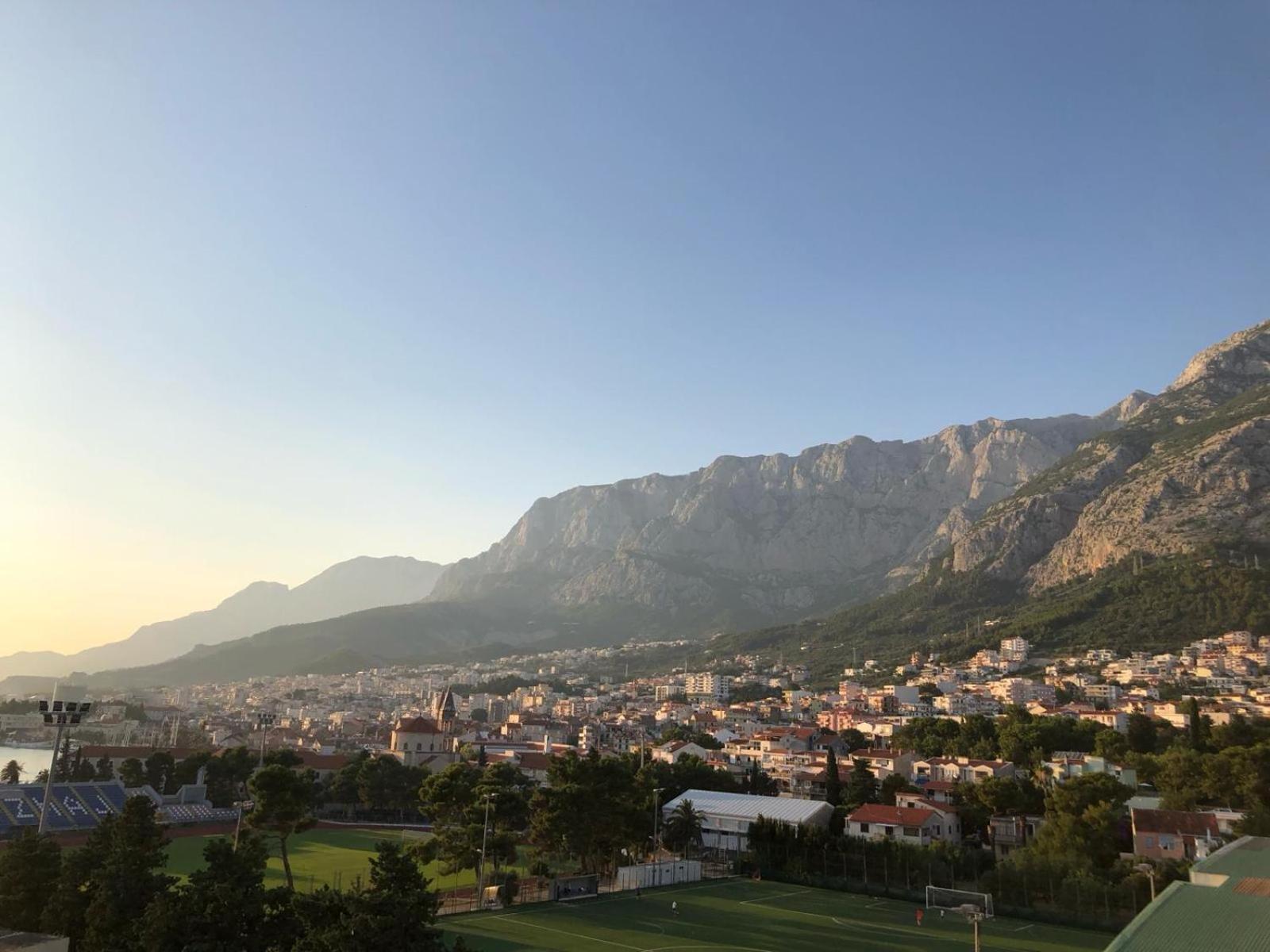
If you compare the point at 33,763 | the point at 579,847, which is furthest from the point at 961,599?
the point at 33,763

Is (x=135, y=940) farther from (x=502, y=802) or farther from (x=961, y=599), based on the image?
(x=961, y=599)

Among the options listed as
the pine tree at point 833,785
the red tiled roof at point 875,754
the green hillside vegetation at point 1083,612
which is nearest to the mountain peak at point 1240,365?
the green hillside vegetation at point 1083,612

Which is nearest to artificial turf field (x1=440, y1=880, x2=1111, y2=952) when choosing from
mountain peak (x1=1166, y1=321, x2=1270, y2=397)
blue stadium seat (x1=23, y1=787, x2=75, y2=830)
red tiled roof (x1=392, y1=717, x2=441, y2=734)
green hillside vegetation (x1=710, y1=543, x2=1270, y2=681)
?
blue stadium seat (x1=23, y1=787, x2=75, y2=830)

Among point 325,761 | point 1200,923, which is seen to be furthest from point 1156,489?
point 1200,923

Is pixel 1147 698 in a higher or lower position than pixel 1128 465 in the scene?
lower

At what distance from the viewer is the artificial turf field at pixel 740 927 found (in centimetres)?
3164

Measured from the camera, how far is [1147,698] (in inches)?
3868

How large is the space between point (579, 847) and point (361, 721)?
4653 inches

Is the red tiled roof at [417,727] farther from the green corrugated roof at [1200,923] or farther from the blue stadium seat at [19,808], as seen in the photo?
the green corrugated roof at [1200,923]

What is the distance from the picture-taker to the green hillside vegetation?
399 ft

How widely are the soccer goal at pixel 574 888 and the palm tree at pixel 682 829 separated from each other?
11774 millimetres

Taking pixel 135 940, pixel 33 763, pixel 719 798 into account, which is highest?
pixel 135 940

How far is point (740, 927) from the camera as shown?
115 feet

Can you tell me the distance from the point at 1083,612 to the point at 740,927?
123529 mm
